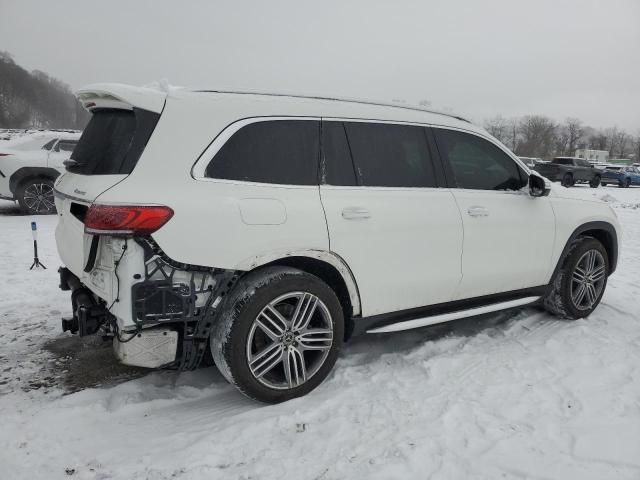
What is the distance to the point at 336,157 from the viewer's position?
3.31 meters

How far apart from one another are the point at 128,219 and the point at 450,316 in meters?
2.40

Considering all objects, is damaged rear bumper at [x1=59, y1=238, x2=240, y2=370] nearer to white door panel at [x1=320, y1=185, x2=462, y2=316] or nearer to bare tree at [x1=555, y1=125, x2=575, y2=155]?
white door panel at [x1=320, y1=185, x2=462, y2=316]

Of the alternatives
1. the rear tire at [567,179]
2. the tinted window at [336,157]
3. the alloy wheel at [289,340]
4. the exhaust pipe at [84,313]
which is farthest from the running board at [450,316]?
the rear tire at [567,179]

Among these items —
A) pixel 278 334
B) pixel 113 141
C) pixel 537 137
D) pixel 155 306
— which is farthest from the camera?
pixel 537 137

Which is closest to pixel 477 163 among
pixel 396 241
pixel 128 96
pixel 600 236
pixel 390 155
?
pixel 390 155

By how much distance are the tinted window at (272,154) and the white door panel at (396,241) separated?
21 centimetres

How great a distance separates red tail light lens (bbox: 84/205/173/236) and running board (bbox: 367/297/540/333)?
1626 mm

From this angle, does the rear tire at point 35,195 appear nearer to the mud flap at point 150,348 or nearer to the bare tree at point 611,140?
the mud flap at point 150,348

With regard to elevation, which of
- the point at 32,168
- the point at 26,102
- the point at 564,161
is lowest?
the point at 32,168

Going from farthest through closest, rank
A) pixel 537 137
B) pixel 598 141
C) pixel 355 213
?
1. pixel 598 141
2. pixel 537 137
3. pixel 355 213

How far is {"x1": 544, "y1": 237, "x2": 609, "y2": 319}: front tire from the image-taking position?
4555 millimetres

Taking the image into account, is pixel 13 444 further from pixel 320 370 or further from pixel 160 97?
pixel 160 97

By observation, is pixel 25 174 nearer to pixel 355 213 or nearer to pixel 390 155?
pixel 390 155

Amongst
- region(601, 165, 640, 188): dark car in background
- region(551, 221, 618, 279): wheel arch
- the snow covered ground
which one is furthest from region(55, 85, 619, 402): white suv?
region(601, 165, 640, 188): dark car in background
